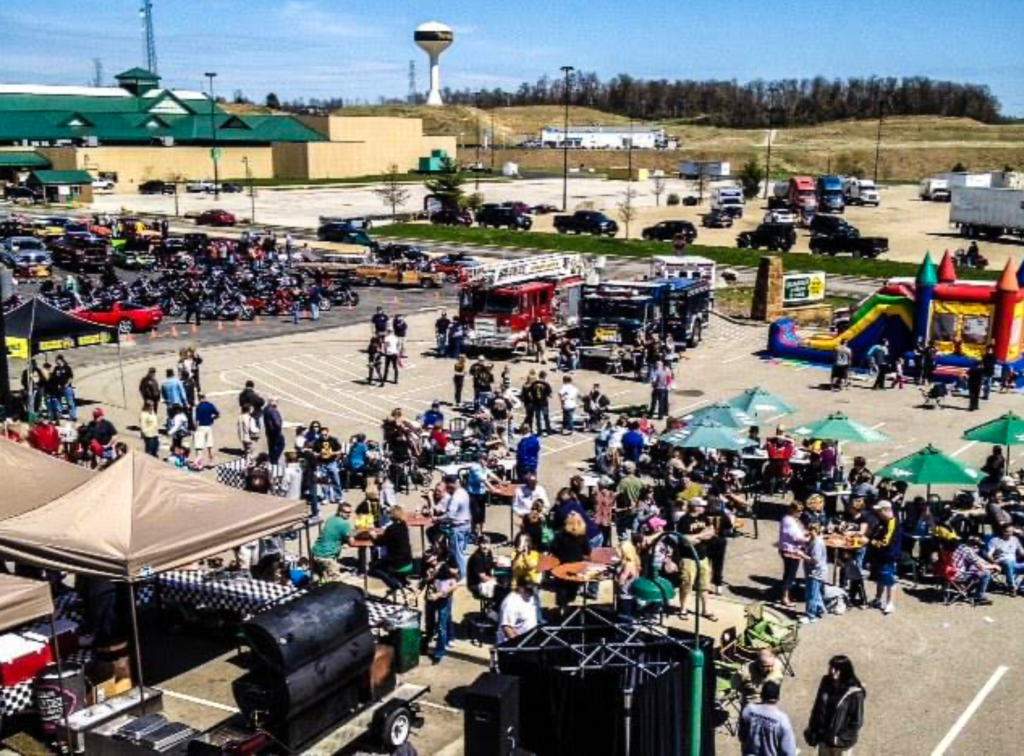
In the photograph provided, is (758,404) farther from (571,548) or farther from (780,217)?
(780,217)

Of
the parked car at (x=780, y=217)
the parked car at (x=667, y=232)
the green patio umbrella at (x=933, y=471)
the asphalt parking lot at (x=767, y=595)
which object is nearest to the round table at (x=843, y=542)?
the asphalt parking lot at (x=767, y=595)

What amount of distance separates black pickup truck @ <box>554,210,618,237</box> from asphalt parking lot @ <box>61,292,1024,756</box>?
35.2 m

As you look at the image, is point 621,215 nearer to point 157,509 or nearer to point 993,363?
point 993,363

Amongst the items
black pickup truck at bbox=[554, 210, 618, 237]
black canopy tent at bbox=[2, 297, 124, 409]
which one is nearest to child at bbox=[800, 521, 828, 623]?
black canopy tent at bbox=[2, 297, 124, 409]

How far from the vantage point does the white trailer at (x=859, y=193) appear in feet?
291

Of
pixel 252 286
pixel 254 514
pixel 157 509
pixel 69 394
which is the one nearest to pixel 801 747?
pixel 254 514

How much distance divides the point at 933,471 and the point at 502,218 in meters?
59.5

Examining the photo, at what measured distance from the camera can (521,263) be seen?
35.7 metres

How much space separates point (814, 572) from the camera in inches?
569

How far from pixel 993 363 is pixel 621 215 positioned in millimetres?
50530

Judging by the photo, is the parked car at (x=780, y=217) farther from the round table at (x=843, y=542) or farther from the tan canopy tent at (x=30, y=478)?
the tan canopy tent at (x=30, y=478)

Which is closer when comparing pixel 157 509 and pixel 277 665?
pixel 277 665

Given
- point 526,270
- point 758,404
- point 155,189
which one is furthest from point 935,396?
point 155,189

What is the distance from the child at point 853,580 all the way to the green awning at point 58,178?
3367 inches
